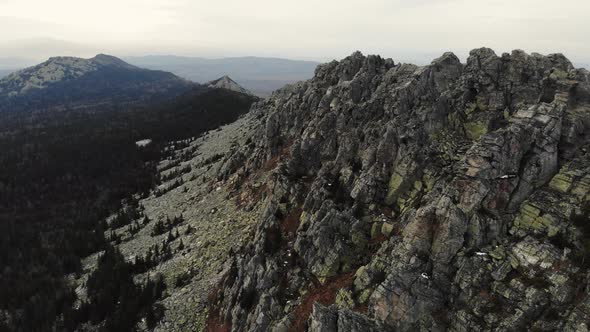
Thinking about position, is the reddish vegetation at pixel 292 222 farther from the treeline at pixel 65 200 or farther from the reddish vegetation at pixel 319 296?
the treeline at pixel 65 200

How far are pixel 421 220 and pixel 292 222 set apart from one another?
1473cm

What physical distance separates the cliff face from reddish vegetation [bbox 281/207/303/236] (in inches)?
7.9

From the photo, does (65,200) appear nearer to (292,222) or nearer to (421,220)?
(292,222)

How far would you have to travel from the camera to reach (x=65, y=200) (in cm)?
9219

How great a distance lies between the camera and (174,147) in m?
123

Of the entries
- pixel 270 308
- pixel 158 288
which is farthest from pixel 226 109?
pixel 270 308

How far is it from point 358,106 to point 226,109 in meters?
150

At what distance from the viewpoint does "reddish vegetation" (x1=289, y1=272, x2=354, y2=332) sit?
81.7 feet

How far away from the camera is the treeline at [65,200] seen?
1640 inches

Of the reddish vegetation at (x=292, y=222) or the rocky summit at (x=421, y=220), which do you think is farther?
the reddish vegetation at (x=292, y=222)

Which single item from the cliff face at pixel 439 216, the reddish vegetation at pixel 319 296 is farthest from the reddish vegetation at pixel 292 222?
the reddish vegetation at pixel 319 296

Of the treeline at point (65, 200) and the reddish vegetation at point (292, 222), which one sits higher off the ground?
the reddish vegetation at point (292, 222)

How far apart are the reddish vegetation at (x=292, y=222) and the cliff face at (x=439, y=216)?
201mm

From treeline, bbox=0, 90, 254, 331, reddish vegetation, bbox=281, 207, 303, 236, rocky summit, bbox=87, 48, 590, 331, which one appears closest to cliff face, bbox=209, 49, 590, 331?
rocky summit, bbox=87, 48, 590, 331
